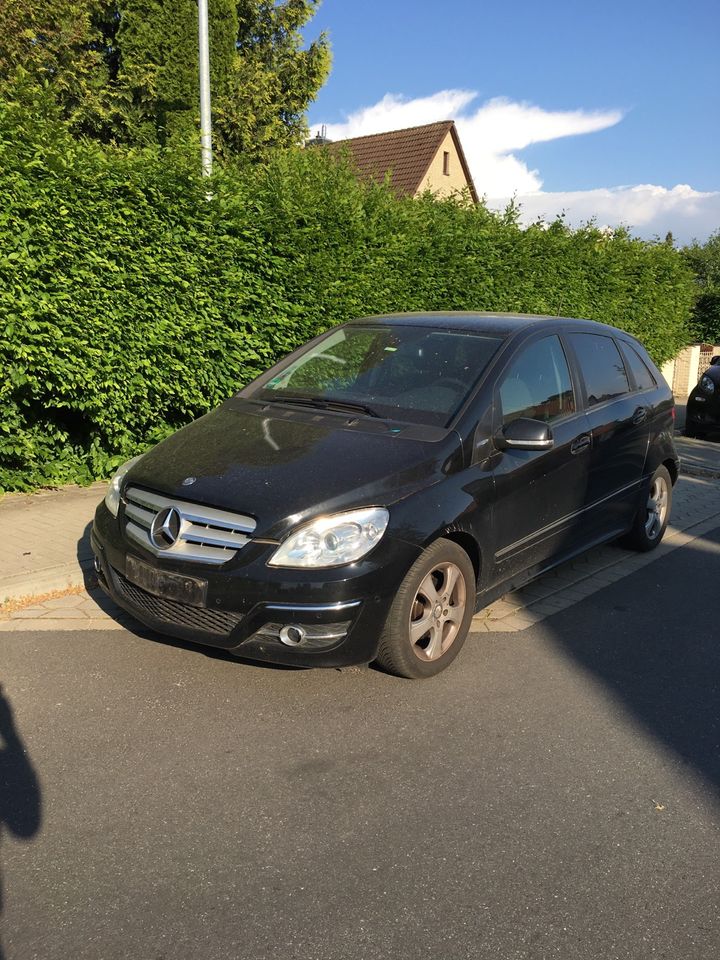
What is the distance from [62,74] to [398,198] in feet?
25.3

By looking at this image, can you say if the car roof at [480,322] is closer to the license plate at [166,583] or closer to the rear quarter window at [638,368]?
the rear quarter window at [638,368]

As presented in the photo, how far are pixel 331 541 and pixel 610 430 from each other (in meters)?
2.69

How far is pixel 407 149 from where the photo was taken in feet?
103

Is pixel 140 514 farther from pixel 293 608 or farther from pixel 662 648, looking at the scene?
pixel 662 648

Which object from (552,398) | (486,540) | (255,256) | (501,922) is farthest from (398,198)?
(501,922)

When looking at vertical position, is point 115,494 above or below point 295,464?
below

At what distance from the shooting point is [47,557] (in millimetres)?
5711

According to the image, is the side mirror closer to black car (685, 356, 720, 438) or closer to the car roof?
the car roof

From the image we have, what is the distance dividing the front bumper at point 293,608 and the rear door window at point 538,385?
1.31 metres

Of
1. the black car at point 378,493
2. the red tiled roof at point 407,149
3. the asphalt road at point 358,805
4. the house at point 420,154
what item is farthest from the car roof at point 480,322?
the house at point 420,154

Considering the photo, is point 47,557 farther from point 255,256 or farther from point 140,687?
point 255,256

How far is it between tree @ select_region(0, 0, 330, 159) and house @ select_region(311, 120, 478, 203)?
7539 mm

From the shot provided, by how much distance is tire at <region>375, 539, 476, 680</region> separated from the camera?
3965mm

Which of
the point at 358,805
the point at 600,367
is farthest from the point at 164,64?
the point at 358,805
